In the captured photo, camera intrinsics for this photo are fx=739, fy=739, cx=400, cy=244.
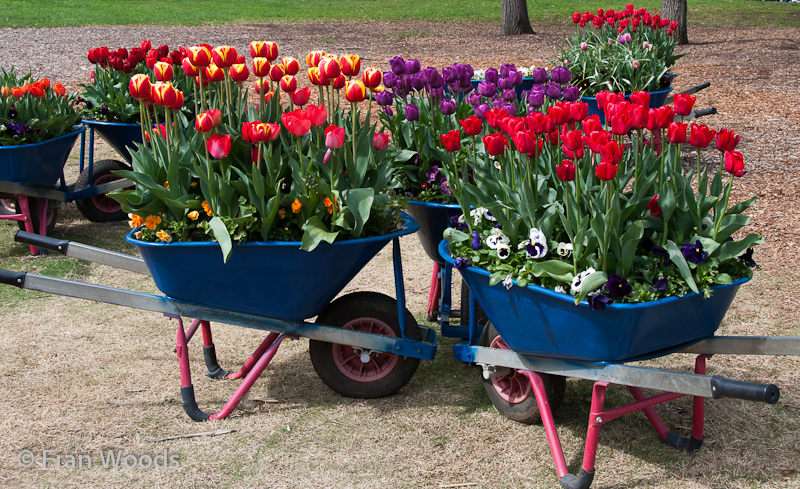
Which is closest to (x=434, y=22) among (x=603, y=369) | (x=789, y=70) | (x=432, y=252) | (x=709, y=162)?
(x=789, y=70)

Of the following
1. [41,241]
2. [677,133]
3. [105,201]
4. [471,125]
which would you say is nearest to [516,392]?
[471,125]

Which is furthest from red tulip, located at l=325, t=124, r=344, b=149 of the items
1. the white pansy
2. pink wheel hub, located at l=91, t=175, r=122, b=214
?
pink wheel hub, located at l=91, t=175, r=122, b=214

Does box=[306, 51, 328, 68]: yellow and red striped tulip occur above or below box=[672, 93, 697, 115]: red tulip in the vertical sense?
above

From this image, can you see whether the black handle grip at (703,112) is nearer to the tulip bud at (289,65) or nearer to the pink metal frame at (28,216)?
the tulip bud at (289,65)

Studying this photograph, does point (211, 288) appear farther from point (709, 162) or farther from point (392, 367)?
point (709, 162)

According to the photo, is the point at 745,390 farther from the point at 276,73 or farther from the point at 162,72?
the point at 162,72

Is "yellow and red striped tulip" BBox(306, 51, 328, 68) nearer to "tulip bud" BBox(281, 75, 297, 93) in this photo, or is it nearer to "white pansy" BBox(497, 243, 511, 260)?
"tulip bud" BBox(281, 75, 297, 93)

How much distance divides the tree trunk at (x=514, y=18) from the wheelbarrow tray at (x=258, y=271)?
40.6ft

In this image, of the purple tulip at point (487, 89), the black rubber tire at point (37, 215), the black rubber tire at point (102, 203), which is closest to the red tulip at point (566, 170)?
the purple tulip at point (487, 89)

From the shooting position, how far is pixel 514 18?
14.1 m

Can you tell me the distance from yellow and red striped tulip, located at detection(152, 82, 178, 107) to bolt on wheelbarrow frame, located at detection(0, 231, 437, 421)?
682mm

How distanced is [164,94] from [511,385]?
5.25ft

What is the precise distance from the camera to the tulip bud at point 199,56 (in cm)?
260

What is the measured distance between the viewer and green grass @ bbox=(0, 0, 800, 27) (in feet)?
52.7
